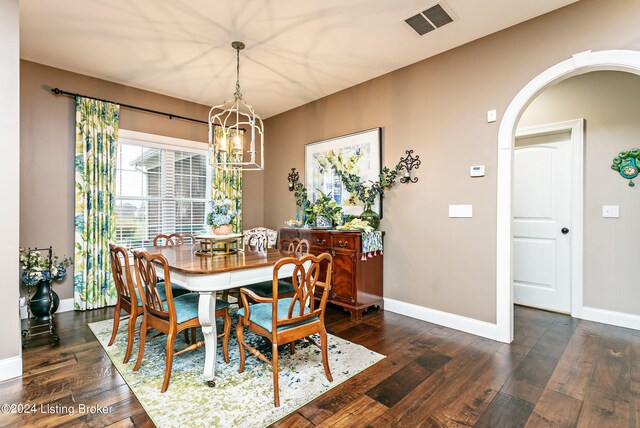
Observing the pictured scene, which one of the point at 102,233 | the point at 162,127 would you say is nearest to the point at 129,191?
the point at 102,233

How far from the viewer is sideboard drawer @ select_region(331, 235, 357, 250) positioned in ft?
11.2

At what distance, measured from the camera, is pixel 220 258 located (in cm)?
253

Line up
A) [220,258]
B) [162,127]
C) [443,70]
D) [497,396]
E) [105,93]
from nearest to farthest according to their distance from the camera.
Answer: [497,396] → [220,258] → [443,70] → [105,93] → [162,127]

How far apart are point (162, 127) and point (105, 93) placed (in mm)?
740

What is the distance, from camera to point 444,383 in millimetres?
2121

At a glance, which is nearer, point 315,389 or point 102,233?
point 315,389

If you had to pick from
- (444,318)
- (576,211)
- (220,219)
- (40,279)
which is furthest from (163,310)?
(576,211)

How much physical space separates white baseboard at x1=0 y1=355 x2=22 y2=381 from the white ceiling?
108 inches

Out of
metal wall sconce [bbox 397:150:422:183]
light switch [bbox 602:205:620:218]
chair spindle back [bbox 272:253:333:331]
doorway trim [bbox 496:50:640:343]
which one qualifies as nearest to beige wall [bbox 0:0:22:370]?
chair spindle back [bbox 272:253:333:331]

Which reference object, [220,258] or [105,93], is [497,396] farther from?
[105,93]

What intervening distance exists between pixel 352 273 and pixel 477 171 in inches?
64.6

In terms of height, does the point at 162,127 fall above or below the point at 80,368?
above

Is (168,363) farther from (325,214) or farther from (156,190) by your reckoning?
(156,190)

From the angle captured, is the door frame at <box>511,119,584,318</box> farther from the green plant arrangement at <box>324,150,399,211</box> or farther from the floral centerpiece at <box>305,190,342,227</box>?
the floral centerpiece at <box>305,190,342,227</box>
